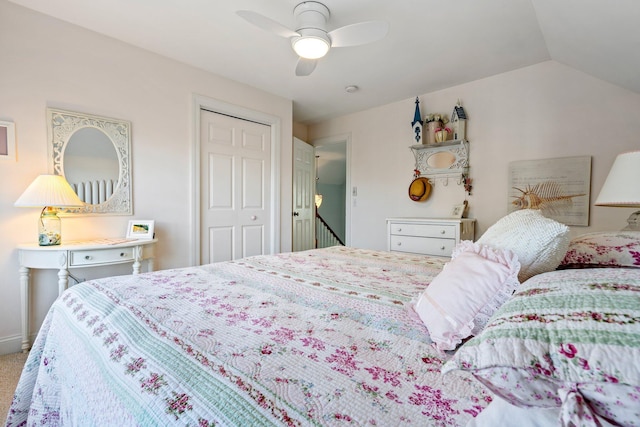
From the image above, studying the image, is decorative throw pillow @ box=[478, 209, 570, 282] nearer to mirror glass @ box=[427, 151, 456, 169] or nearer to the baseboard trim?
mirror glass @ box=[427, 151, 456, 169]

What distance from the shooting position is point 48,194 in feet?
6.50

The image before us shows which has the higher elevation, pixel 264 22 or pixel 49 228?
pixel 264 22

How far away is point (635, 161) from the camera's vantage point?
142 cm

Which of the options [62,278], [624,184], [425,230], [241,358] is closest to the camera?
[241,358]

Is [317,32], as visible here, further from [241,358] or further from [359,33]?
[241,358]

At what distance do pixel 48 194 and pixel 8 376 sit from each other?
1.16m

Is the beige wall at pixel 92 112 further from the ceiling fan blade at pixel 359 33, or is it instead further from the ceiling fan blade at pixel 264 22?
the ceiling fan blade at pixel 359 33

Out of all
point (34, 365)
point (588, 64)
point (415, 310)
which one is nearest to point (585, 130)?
point (588, 64)

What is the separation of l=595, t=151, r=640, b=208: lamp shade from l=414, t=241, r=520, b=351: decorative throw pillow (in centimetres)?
108

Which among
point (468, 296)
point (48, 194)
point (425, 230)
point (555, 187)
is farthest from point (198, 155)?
point (555, 187)

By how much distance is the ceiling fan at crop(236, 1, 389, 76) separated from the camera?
6.09 feet

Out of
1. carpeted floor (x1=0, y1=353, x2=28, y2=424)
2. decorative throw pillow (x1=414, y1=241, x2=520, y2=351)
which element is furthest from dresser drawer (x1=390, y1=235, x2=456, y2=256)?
carpeted floor (x1=0, y1=353, x2=28, y2=424)

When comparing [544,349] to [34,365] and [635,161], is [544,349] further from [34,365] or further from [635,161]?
[34,365]

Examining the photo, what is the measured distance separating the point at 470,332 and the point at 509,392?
336 millimetres
